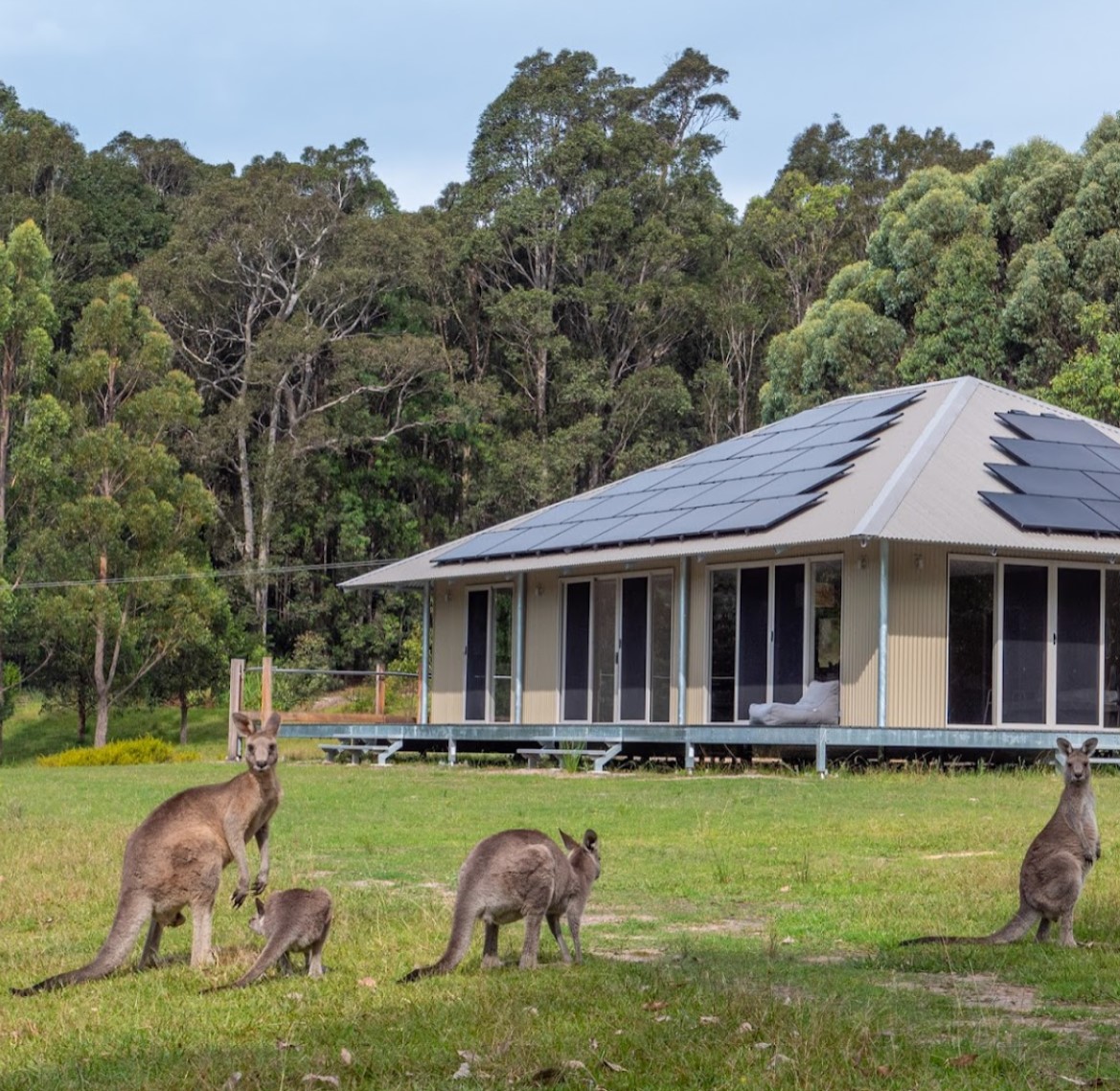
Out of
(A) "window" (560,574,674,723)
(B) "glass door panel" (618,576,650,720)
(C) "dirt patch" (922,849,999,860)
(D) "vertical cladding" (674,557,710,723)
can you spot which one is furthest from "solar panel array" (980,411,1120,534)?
(C) "dirt patch" (922,849,999,860)

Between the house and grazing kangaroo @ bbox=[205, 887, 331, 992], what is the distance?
14635 millimetres

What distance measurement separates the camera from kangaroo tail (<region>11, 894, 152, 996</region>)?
7402mm

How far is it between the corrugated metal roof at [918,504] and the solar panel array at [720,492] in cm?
16

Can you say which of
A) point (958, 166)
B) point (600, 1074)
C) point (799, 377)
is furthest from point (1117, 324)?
point (600, 1074)

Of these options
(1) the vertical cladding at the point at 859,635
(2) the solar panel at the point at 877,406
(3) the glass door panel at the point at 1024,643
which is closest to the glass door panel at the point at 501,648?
(2) the solar panel at the point at 877,406

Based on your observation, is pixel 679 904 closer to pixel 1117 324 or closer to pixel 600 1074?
pixel 600 1074

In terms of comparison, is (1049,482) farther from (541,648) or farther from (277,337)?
(277,337)

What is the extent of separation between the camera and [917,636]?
2330 centimetres

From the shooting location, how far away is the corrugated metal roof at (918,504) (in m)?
22.2

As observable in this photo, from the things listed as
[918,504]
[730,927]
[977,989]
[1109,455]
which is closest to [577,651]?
[918,504]

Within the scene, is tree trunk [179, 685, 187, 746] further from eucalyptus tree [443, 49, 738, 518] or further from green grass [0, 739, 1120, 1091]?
green grass [0, 739, 1120, 1091]

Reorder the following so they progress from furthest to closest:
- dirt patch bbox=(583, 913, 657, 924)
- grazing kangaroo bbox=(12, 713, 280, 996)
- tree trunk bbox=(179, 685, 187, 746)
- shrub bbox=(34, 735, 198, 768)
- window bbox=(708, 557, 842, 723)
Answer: tree trunk bbox=(179, 685, 187, 746) → shrub bbox=(34, 735, 198, 768) → window bbox=(708, 557, 842, 723) → dirt patch bbox=(583, 913, 657, 924) → grazing kangaroo bbox=(12, 713, 280, 996)

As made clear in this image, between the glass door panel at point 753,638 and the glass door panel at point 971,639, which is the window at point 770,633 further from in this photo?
the glass door panel at point 971,639

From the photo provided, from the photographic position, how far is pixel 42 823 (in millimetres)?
15977
